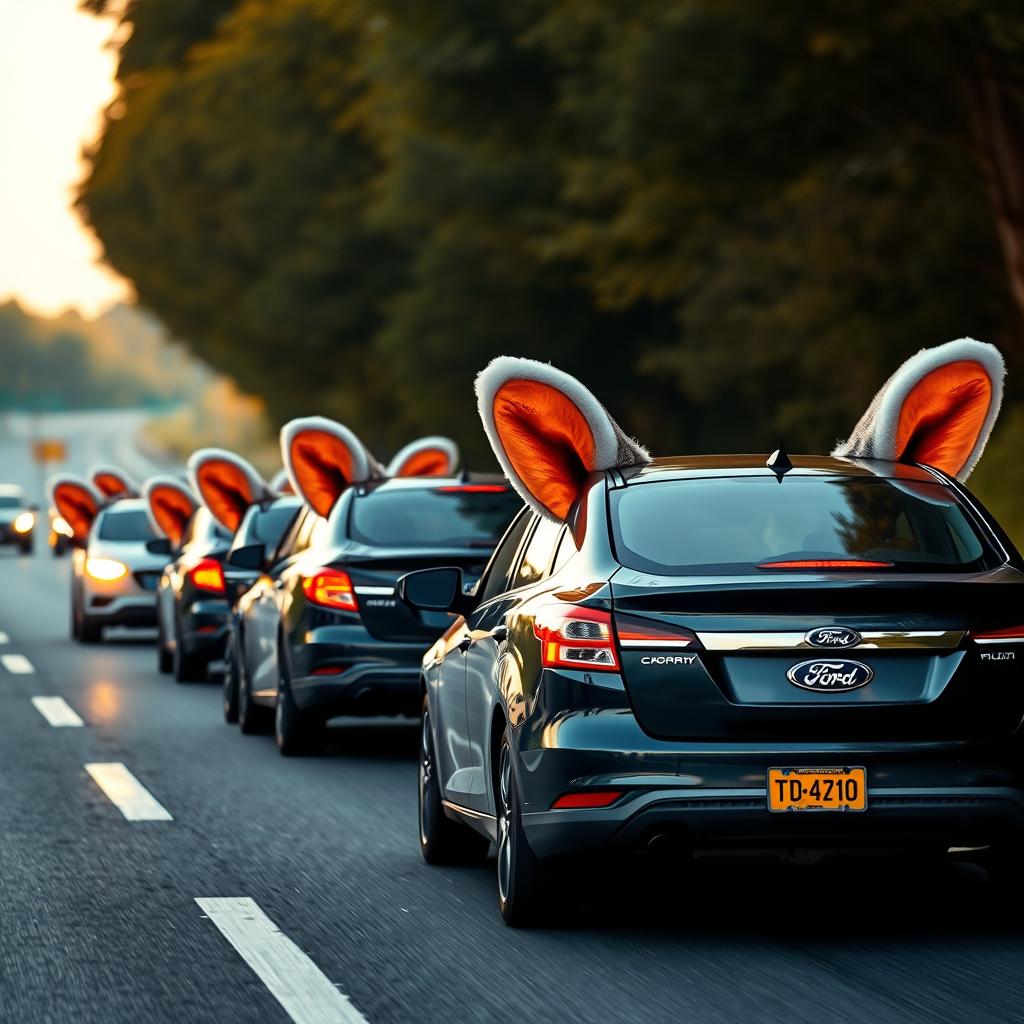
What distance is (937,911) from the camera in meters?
8.50

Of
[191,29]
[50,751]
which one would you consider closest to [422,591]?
[50,751]

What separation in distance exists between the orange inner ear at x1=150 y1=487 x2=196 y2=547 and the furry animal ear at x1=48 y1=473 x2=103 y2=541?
4.57m

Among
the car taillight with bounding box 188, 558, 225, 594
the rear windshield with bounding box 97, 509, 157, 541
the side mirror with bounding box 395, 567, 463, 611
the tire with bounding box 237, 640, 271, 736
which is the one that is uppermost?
A: the side mirror with bounding box 395, 567, 463, 611

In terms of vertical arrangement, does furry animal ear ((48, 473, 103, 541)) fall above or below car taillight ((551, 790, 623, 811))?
above

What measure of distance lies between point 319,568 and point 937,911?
5838 mm

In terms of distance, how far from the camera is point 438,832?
9742mm

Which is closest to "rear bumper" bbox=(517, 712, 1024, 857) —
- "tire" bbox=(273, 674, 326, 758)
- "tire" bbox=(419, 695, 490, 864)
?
"tire" bbox=(419, 695, 490, 864)

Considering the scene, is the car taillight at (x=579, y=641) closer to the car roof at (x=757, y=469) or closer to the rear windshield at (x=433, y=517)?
the car roof at (x=757, y=469)

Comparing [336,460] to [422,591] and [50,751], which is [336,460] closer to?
[50,751]

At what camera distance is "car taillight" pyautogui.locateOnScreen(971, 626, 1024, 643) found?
764 cm

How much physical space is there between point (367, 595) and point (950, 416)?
462cm

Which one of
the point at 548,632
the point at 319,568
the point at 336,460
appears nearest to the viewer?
the point at 548,632

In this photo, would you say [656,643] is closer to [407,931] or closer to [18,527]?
[407,931]

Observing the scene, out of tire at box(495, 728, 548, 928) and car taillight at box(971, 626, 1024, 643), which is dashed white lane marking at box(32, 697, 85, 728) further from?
car taillight at box(971, 626, 1024, 643)
